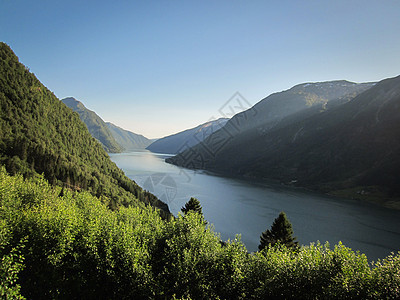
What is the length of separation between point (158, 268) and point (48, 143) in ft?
257

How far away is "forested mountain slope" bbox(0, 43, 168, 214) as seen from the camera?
62.9 m

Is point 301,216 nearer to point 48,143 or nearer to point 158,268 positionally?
point 158,268

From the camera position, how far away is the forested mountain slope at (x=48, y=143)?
6288cm

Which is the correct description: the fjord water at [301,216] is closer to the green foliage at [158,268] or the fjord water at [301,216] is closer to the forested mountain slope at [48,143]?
the forested mountain slope at [48,143]

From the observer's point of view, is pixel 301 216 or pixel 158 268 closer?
pixel 158 268

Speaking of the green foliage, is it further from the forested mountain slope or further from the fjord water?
the forested mountain slope

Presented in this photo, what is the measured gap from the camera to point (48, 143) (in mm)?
77438

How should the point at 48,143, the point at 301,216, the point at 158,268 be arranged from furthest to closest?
the point at 301,216, the point at 48,143, the point at 158,268

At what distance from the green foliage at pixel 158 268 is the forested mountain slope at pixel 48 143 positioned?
48.5 meters

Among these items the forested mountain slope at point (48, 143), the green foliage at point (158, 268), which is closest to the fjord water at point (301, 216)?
the forested mountain slope at point (48, 143)

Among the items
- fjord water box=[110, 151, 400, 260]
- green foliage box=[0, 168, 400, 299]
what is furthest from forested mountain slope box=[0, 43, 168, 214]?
green foliage box=[0, 168, 400, 299]

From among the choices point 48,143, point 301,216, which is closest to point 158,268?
point 301,216

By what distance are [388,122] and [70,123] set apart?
214505 mm

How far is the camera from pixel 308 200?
111438 millimetres
